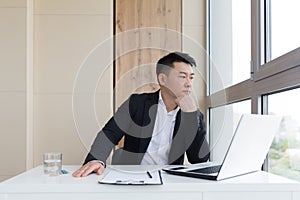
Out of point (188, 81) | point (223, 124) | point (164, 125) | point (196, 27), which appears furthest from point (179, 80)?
point (196, 27)

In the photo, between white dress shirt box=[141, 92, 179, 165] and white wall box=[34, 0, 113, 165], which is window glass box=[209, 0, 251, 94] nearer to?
white dress shirt box=[141, 92, 179, 165]

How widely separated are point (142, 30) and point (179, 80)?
1256 mm

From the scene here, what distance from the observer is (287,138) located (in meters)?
1.54

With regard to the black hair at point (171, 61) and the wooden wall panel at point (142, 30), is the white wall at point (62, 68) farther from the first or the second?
the black hair at point (171, 61)

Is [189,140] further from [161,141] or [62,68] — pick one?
[62,68]

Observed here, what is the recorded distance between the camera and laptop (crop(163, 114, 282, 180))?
114 cm

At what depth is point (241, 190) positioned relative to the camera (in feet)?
3.66

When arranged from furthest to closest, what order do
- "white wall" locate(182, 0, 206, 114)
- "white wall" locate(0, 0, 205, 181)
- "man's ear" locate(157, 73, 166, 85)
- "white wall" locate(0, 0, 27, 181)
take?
"white wall" locate(182, 0, 206, 114), "white wall" locate(0, 0, 205, 181), "white wall" locate(0, 0, 27, 181), "man's ear" locate(157, 73, 166, 85)

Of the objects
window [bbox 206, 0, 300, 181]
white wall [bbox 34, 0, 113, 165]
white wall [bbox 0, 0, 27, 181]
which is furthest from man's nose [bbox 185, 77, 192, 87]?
white wall [bbox 0, 0, 27, 181]

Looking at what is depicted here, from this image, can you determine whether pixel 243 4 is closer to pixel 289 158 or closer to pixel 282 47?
pixel 282 47

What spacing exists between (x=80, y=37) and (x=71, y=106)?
1.59 ft

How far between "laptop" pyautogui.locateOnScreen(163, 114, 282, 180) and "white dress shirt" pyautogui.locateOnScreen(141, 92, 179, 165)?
44cm

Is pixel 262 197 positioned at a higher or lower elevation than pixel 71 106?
lower

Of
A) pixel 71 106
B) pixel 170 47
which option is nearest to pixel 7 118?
pixel 71 106
